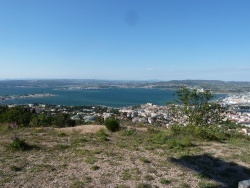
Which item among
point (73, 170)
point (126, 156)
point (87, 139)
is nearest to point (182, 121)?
point (87, 139)

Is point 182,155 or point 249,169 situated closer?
point 249,169

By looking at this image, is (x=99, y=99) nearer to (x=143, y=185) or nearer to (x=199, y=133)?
(x=199, y=133)

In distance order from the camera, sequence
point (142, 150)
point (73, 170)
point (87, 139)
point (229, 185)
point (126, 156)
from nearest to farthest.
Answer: point (229, 185) < point (73, 170) < point (126, 156) < point (142, 150) < point (87, 139)

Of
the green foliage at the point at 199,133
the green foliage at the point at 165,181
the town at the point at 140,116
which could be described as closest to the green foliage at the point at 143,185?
the green foliage at the point at 165,181

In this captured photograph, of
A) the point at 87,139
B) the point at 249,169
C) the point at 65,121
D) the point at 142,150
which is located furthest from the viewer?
the point at 65,121

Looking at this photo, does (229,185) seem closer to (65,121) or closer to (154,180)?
(154,180)

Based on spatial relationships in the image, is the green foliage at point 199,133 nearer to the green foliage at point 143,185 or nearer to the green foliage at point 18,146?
the green foliage at point 143,185

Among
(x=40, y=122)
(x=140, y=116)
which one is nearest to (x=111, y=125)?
(x=40, y=122)
